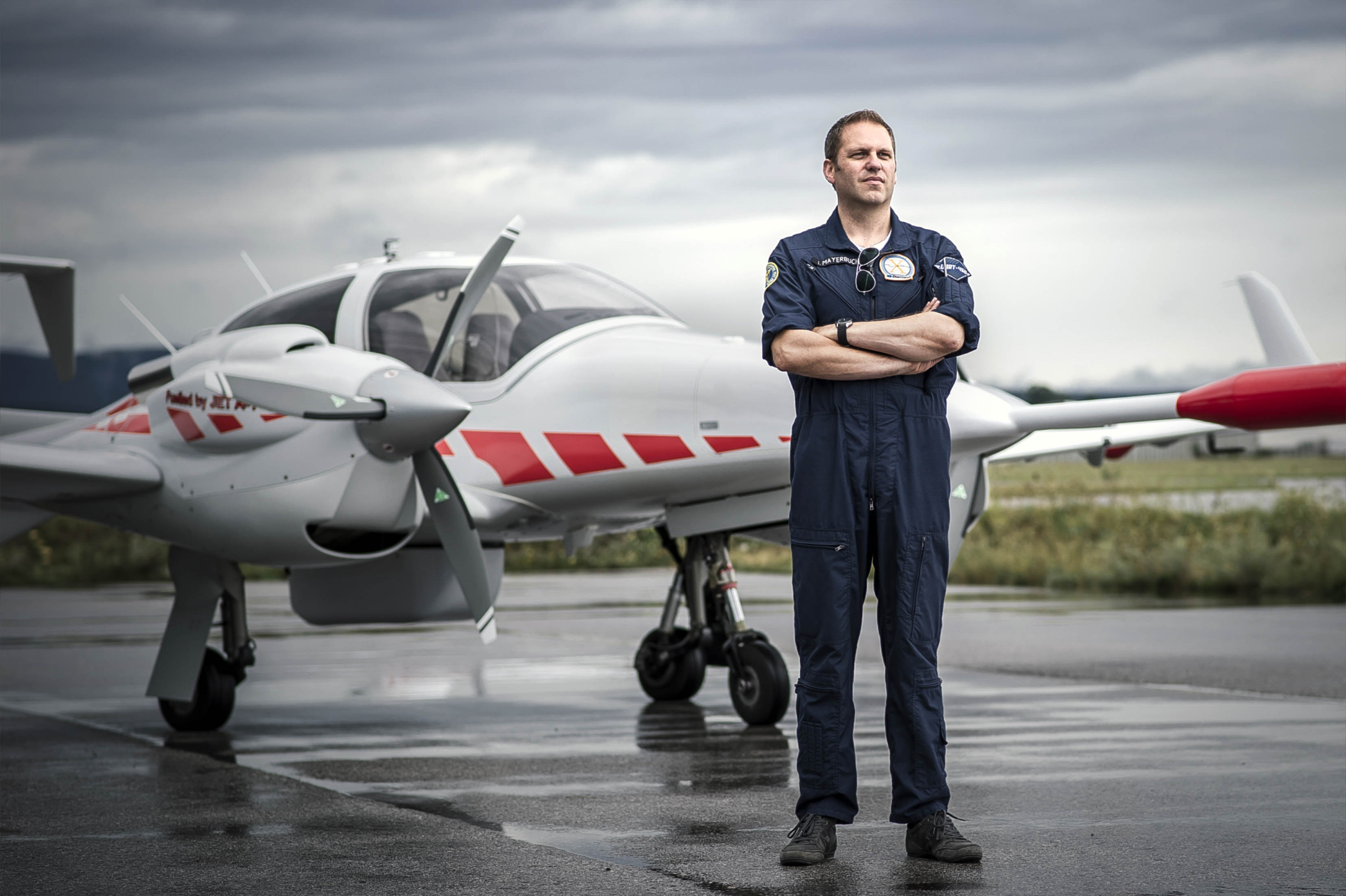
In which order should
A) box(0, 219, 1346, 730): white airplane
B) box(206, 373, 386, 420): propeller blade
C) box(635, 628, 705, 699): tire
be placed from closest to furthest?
Answer: box(206, 373, 386, 420): propeller blade → box(0, 219, 1346, 730): white airplane → box(635, 628, 705, 699): tire

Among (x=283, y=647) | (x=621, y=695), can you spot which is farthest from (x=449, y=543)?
(x=283, y=647)

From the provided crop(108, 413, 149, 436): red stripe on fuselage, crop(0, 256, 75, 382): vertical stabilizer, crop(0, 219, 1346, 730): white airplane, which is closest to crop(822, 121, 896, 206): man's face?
crop(0, 219, 1346, 730): white airplane

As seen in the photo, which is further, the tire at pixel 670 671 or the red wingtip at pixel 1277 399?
the tire at pixel 670 671

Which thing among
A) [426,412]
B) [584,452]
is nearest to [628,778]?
[426,412]

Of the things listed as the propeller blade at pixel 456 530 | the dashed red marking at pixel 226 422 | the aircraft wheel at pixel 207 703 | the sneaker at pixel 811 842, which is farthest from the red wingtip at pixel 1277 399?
the aircraft wheel at pixel 207 703

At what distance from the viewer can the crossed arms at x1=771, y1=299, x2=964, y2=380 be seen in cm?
440

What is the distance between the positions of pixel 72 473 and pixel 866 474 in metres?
4.81

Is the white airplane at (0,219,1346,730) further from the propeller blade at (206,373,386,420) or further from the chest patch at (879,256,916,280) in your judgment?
the chest patch at (879,256,916,280)

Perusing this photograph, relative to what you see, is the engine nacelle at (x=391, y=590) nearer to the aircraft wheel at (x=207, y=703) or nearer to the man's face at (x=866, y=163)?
the aircraft wheel at (x=207, y=703)

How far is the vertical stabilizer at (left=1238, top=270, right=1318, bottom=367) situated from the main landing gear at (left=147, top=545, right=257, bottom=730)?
5.36m

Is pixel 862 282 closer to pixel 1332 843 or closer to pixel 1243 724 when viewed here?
pixel 1332 843

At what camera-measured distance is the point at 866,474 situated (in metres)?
4.46

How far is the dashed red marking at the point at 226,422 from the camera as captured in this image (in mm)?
7613

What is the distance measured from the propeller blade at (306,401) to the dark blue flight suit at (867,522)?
3.00m
